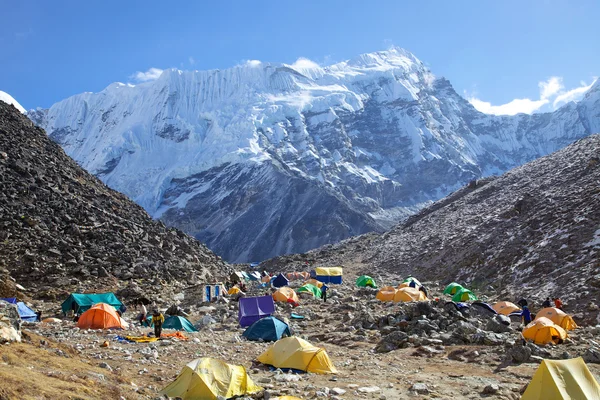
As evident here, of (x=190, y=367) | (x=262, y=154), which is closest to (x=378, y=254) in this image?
(x=190, y=367)

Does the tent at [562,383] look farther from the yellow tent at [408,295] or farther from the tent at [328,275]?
the tent at [328,275]

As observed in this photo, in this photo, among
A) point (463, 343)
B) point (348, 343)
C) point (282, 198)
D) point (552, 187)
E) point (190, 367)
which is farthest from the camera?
point (282, 198)

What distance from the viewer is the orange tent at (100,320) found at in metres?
20.3

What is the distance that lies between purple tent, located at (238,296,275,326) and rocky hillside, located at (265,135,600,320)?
43.2 feet

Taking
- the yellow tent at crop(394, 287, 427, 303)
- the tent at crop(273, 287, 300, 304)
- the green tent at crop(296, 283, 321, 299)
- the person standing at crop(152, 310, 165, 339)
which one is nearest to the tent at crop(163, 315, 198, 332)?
the person standing at crop(152, 310, 165, 339)

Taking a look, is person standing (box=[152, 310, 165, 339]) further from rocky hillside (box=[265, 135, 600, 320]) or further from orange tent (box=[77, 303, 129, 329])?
rocky hillside (box=[265, 135, 600, 320])

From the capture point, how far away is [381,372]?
1389 centimetres

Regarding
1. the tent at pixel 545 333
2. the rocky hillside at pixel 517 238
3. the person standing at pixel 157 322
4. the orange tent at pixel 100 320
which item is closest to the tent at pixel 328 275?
the rocky hillside at pixel 517 238

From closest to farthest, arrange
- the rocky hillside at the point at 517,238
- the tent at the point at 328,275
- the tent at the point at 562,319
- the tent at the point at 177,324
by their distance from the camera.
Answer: the tent at the point at 562,319, the tent at the point at 177,324, the rocky hillside at the point at 517,238, the tent at the point at 328,275

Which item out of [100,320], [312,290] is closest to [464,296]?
[312,290]

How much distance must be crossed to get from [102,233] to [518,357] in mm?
29013

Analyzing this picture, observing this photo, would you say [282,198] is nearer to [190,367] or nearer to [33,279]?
[33,279]

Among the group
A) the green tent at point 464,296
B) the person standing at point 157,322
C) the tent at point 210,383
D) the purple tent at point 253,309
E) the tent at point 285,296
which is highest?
the green tent at point 464,296

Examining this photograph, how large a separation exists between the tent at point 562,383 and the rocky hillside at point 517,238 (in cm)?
1331
